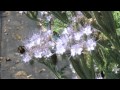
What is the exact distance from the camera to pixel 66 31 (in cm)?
133

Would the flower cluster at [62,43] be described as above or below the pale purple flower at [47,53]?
above

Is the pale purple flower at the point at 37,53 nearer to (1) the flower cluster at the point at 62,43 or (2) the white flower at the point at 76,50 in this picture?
(1) the flower cluster at the point at 62,43

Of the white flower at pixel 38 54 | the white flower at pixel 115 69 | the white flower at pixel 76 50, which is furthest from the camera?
the white flower at pixel 115 69

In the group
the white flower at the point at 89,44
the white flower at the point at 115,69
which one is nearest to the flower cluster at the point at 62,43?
the white flower at the point at 89,44

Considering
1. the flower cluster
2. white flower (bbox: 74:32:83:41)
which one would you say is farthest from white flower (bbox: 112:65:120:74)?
white flower (bbox: 74:32:83:41)

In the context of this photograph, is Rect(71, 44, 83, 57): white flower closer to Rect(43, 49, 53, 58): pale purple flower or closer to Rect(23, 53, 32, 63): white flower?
Rect(43, 49, 53, 58): pale purple flower

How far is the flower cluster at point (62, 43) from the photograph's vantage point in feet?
4.26

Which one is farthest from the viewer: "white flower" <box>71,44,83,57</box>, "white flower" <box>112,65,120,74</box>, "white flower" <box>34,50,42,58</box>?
"white flower" <box>112,65,120,74</box>

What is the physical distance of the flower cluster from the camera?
Answer: 51.1 inches

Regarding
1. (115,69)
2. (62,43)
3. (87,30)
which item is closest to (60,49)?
(62,43)

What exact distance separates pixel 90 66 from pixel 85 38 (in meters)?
0.13

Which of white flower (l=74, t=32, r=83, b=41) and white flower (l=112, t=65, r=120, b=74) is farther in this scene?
white flower (l=112, t=65, r=120, b=74)
